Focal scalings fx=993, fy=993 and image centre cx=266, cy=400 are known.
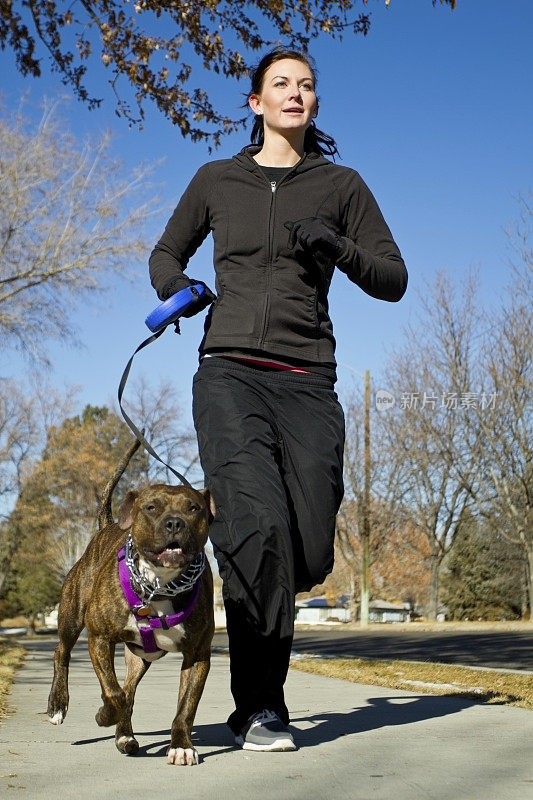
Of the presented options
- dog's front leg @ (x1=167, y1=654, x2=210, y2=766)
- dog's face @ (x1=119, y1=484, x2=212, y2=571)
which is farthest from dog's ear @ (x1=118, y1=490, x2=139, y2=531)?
dog's front leg @ (x1=167, y1=654, x2=210, y2=766)

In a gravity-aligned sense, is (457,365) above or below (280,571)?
above

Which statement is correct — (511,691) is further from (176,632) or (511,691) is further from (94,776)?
(94,776)

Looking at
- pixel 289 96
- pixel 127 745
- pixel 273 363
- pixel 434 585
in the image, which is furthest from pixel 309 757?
pixel 434 585

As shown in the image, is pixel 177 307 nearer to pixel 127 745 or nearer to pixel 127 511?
pixel 127 511

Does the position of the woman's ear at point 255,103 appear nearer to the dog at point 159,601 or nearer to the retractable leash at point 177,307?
the retractable leash at point 177,307

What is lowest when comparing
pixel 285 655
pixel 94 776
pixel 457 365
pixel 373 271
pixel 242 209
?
pixel 94 776

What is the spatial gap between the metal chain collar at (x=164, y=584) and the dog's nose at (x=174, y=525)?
0.16 metres

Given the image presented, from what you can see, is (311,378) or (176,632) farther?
(311,378)

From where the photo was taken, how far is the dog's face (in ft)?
12.3

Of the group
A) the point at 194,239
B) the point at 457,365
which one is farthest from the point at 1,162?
the point at 457,365

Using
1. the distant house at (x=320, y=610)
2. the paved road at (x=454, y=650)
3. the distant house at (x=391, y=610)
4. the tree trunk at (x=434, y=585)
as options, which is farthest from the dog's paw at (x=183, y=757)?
the distant house at (x=320, y=610)

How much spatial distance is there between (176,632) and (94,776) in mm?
658

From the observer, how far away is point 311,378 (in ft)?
13.5

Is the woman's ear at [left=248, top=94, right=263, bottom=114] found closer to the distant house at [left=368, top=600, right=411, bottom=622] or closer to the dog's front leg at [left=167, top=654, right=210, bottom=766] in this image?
the dog's front leg at [left=167, top=654, right=210, bottom=766]
